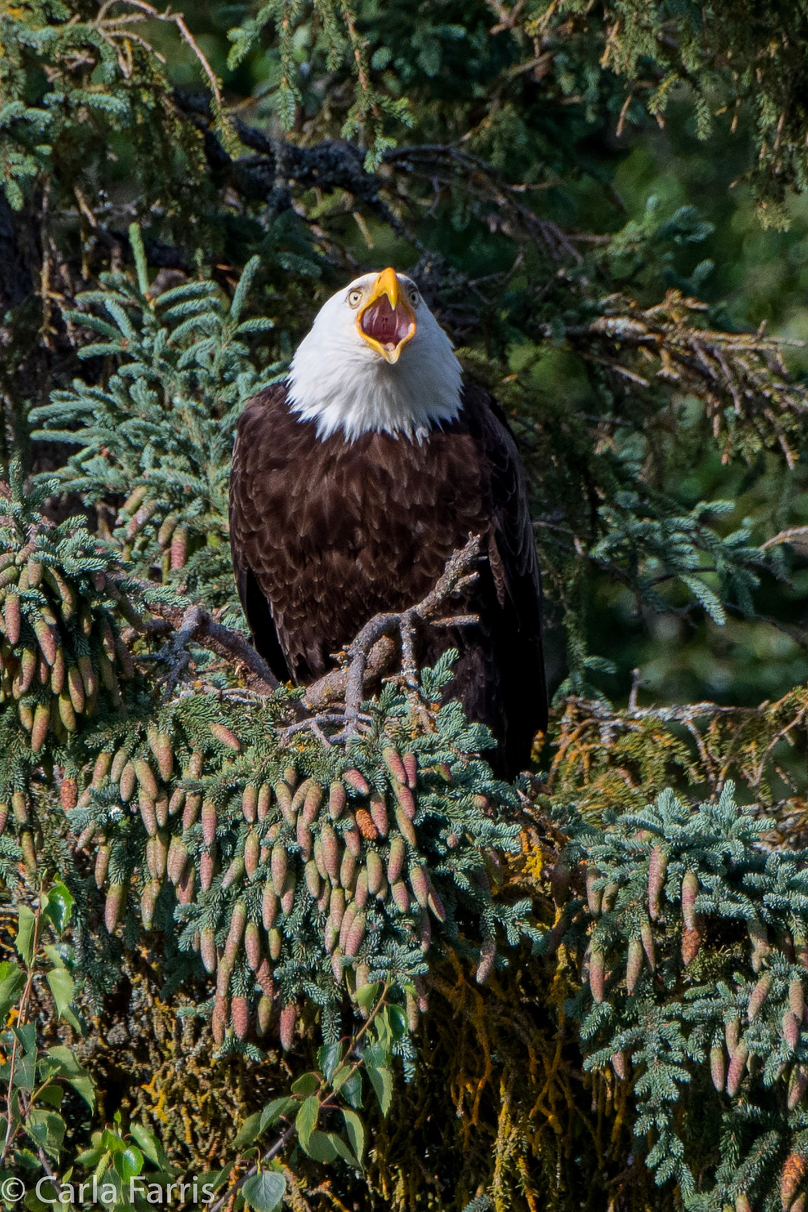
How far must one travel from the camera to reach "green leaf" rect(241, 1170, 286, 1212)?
180 centimetres

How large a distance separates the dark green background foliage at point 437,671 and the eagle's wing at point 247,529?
0.23 feet

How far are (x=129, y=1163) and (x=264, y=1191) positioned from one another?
214 millimetres

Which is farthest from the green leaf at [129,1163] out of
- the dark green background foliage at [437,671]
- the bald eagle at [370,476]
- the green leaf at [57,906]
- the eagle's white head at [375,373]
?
the eagle's white head at [375,373]

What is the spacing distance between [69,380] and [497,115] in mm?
1845

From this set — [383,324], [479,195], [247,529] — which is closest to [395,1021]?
[247,529]

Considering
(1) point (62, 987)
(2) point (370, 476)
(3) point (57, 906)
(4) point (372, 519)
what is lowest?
(1) point (62, 987)

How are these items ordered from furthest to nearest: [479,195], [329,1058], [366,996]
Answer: [479,195]
[329,1058]
[366,996]

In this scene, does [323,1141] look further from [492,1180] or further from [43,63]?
[43,63]

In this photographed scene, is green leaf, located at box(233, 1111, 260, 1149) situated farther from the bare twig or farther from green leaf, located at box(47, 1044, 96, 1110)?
the bare twig

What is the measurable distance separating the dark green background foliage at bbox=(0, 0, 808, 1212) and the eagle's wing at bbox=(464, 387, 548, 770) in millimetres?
108

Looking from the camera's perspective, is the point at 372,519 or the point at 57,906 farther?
the point at 372,519

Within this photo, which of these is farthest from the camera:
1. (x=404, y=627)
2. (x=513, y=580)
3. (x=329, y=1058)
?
(x=513, y=580)

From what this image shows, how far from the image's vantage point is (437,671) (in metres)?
2.07

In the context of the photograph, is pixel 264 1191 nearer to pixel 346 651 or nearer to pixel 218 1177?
pixel 218 1177
